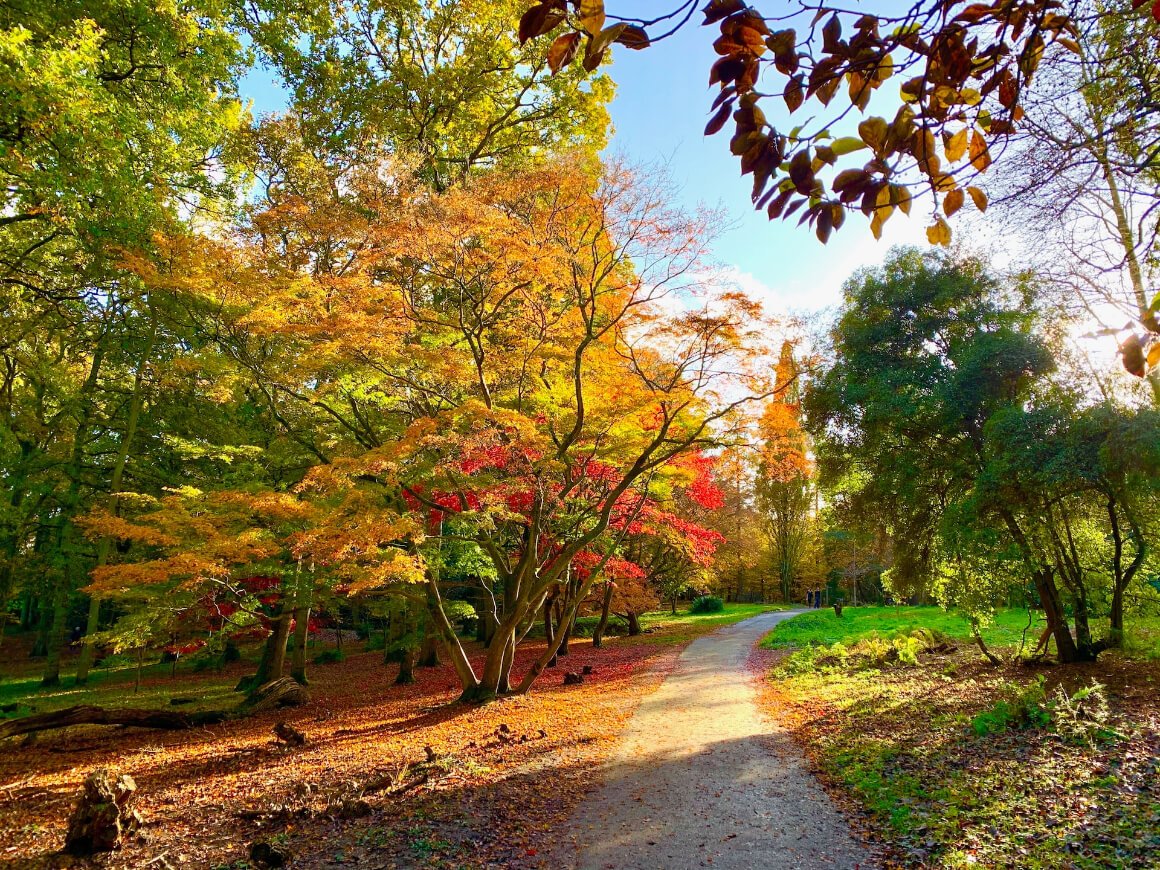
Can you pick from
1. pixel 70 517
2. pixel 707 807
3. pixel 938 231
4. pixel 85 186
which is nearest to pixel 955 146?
pixel 938 231

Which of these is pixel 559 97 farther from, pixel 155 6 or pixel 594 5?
pixel 594 5

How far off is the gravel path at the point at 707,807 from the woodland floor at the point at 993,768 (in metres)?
0.36

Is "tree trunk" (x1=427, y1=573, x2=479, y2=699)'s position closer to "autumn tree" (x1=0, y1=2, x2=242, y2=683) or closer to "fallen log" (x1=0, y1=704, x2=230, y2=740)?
"fallen log" (x1=0, y1=704, x2=230, y2=740)

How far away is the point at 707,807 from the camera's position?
523 cm

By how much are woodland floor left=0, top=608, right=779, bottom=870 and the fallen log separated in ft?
0.75

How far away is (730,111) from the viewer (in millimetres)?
1413

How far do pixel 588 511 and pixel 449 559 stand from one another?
126 inches

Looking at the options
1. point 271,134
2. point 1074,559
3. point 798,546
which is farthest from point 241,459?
point 798,546

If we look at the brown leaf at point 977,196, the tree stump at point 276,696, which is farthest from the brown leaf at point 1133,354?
the tree stump at point 276,696

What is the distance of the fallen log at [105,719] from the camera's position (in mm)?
9016

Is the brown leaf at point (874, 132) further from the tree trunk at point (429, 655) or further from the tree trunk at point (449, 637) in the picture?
the tree trunk at point (429, 655)

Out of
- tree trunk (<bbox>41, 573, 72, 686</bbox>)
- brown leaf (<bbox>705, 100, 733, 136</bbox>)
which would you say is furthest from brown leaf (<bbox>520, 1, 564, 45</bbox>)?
tree trunk (<bbox>41, 573, 72, 686</bbox>)

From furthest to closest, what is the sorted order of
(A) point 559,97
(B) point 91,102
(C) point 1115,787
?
(A) point 559,97 < (B) point 91,102 < (C) point 1115,787

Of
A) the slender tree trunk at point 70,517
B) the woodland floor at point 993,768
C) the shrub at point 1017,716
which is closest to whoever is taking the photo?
the woodland floor at point 993,768
